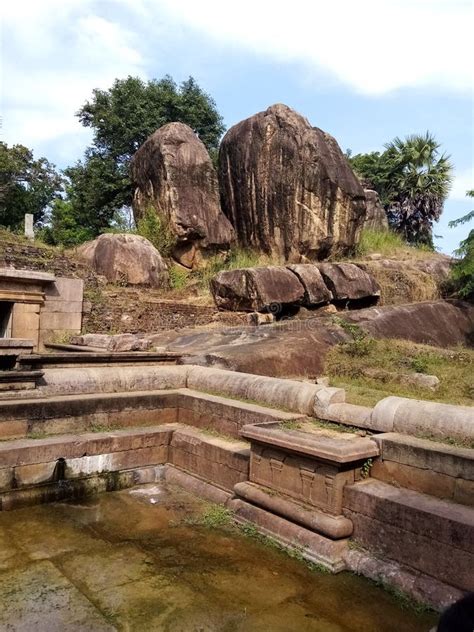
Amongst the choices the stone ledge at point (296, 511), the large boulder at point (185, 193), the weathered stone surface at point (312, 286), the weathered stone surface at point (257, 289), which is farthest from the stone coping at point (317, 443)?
the large boulder at point (185, 193)

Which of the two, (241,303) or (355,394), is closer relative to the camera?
(355,394)

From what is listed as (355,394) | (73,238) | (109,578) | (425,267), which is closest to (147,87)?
(73,238)

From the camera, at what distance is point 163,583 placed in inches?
131

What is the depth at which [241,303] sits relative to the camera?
11797 mm

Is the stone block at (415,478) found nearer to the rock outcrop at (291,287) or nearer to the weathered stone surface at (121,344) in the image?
the weathered stone surface at (121,344)

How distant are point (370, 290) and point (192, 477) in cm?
883

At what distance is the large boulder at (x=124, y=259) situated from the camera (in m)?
12.2

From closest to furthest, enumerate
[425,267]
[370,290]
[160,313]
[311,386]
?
1. [311,386]
2. [160,313]
3. [370,290]
4. [425,267]

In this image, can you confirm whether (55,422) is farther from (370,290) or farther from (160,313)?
(370,290)

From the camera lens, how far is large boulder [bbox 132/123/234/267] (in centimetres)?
1521

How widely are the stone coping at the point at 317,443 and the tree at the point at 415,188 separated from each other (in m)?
26.9

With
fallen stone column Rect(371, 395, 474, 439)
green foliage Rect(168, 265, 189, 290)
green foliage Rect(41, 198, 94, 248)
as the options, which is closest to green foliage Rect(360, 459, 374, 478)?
fallen stone column Rect(371, 395, 474, 439)

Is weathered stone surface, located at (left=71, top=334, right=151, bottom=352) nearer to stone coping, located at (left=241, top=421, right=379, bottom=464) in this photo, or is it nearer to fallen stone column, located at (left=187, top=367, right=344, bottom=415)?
fallen stone column, located at (left=187, top=367, right=344, bottom=415)

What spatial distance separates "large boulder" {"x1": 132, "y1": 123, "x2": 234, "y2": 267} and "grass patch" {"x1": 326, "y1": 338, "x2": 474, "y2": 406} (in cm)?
784
